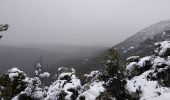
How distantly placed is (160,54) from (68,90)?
6.82 m

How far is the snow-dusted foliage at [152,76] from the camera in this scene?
14552 mm

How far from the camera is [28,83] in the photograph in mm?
20719

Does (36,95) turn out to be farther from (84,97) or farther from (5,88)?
(84,97)

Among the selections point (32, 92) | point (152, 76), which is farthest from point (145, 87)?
point (32, 92)

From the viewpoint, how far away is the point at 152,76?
16672mm

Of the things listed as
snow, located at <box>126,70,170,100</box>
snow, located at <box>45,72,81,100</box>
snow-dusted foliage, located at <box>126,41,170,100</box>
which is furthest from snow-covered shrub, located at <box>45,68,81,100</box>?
snow, located at <box>126,70,170,100</box>

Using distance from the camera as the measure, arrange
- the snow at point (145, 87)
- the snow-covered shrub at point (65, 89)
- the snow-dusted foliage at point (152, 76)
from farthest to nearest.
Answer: the snow-covered shrub at point (65, 89), the snow-dusted foliage at point (152, 76), the snow at point (145, 87)

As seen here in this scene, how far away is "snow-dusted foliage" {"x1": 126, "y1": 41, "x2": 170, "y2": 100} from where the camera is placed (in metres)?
14.6

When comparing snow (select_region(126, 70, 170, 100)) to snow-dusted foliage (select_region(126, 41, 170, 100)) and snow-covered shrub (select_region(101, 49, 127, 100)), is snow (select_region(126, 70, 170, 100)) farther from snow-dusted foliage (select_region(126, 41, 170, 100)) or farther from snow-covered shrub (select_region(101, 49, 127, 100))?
snow-covered shrub (select_region(101, 49, 127, 100))

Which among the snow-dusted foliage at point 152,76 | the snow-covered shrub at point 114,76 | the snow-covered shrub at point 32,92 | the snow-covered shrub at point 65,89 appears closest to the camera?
the snow-dusted foliage at point 152,76

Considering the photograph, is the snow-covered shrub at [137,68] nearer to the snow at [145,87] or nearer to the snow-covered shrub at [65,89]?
the snow at [145,87]

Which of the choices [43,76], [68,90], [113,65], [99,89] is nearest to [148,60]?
[113,65]

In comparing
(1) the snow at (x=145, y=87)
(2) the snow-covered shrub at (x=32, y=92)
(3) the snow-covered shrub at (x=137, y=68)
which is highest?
(3) the snow-covered shrub at (x=137, y=68)

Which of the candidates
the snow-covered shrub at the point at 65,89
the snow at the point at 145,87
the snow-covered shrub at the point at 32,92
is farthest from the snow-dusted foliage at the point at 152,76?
the snow-covered shrub at the point at 32,92
